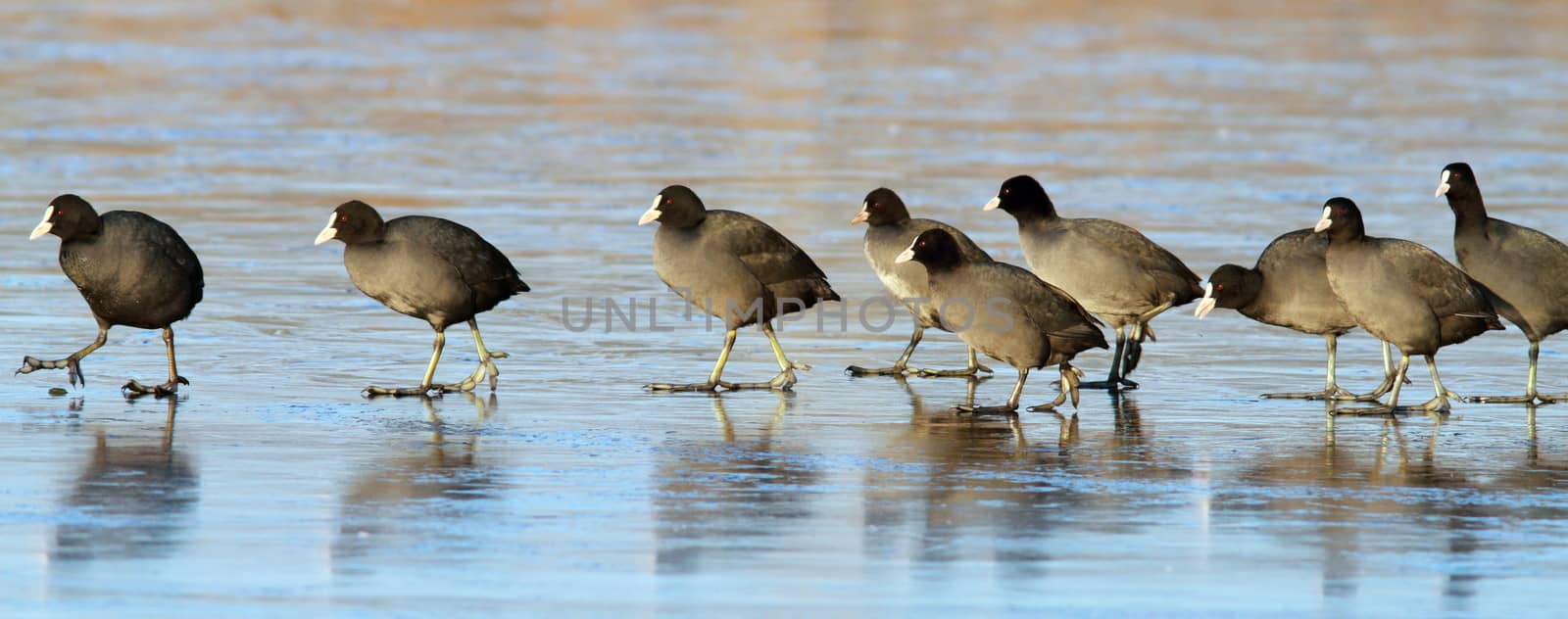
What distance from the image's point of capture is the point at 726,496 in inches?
345

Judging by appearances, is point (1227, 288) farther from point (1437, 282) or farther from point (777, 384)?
point (777, 384)

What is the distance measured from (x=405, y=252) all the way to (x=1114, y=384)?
12.4ft

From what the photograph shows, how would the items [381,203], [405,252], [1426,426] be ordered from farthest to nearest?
[381,203]
[405,252]
[1426,426]

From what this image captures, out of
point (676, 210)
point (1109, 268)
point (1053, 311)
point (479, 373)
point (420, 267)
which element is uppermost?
point (676, 210)

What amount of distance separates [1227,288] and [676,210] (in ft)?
9.61

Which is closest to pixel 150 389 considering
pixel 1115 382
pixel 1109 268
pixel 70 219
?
pixel 70 219

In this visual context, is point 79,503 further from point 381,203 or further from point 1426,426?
point 381,203

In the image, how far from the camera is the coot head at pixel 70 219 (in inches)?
436

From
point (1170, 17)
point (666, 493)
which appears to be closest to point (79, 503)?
point (666, 493)

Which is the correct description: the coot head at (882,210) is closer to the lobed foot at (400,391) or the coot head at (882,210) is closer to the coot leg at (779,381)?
the coot leg at (779,381)

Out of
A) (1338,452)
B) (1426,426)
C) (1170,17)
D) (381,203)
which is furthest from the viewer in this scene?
(1170,17)

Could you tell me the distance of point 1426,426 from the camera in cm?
1068

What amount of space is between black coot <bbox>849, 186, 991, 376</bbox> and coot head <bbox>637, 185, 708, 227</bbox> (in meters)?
1.04

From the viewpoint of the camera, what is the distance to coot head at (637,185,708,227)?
472 inches
